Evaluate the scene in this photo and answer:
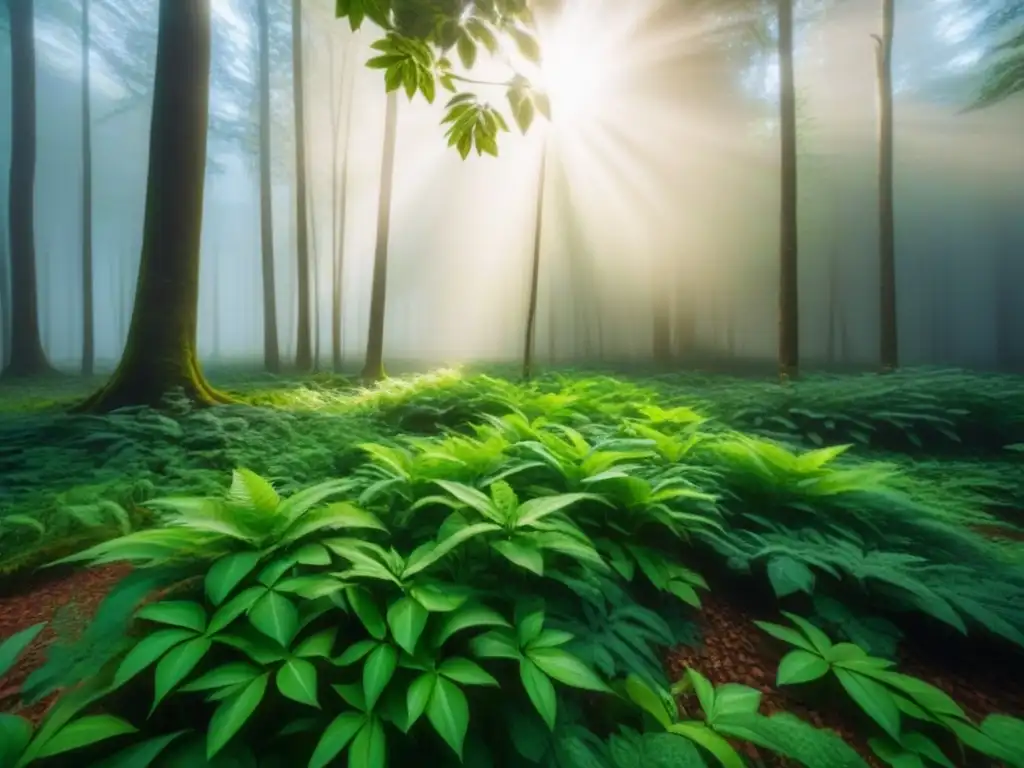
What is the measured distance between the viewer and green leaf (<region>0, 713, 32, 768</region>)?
4.17 ft

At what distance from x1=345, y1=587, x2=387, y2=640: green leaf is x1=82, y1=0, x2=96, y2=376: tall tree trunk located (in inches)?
770

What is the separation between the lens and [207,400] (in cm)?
625

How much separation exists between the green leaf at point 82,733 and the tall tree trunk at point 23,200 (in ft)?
56.2

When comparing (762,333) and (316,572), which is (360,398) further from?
(762,333)

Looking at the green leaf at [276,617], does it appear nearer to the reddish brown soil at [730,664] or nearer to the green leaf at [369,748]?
the green leaf at [369,748]

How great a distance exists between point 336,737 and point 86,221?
→ 22.2m

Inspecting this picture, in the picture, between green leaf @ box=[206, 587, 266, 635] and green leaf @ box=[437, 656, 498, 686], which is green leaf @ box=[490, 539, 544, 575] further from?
green leaf @ box=[206, 587, 266, 635]

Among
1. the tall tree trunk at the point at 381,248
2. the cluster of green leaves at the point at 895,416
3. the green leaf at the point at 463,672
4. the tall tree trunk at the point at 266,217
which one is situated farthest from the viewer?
the tall tree trunk at the point at 266,217

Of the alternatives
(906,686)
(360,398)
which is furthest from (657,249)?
(906,686)

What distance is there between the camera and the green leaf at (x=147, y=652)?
138cm

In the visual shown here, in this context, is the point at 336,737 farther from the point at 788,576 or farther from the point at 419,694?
the point at 788,576

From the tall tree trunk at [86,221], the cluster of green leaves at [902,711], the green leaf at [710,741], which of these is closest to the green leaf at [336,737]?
the green leaf at [710,741]

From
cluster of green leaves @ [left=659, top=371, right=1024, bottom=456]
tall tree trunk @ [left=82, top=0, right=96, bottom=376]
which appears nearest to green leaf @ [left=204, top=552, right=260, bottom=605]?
cluster of green leaves @ [left=659, top=371, right=1024, bottom=456]

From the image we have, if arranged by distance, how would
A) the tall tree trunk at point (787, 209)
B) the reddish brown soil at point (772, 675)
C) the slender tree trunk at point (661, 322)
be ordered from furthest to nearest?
1. the slender tree trunk at point (661, 322)
2. the tall tree trunk at point (787, 209)
3. the reddish brown soil at point (772, 675)
